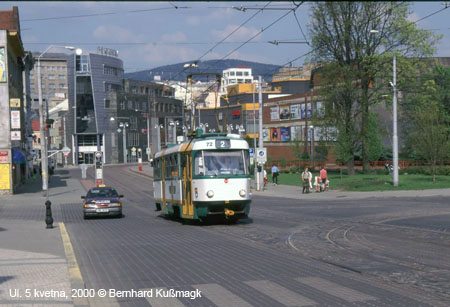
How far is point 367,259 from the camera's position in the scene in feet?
47.6

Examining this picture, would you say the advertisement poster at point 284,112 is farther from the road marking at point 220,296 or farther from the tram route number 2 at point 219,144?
the road marking at point 220,296

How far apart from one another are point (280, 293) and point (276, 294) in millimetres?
106

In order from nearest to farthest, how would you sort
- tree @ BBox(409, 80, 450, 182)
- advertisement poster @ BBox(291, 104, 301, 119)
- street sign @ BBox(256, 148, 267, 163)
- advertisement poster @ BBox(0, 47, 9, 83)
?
tree @ BBox(409, 80, 450, 182)
street sign @ BBox(256, 148, 267, 163)
advertisement poster @ BBox(0, 47, 9, 83)
advertisement poster @ BBox(291, 104, 301, 119)

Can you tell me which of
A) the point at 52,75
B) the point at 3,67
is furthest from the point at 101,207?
the point at 52,75

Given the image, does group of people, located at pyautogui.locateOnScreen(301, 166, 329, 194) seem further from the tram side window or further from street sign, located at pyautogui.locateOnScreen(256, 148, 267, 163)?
the tram side window

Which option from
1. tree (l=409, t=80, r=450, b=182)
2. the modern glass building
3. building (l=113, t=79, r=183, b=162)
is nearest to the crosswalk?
tree (l=409, t=80, r=450, b=182)

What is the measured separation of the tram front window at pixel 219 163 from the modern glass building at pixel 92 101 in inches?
3838

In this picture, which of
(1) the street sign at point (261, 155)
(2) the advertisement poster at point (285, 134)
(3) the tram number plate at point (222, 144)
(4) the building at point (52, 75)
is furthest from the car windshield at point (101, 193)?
(4) the building at point (52, 75)

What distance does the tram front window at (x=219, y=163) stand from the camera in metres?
23.6

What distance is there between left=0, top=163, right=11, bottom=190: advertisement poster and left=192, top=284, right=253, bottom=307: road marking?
43491mm

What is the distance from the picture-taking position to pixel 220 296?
10.4m

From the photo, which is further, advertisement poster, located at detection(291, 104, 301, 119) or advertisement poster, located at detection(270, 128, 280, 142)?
advertisement poster, located at detection(270, 128, 280, 142)

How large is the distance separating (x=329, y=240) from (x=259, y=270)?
597 cm

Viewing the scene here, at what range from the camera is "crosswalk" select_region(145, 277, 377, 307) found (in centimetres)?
988
